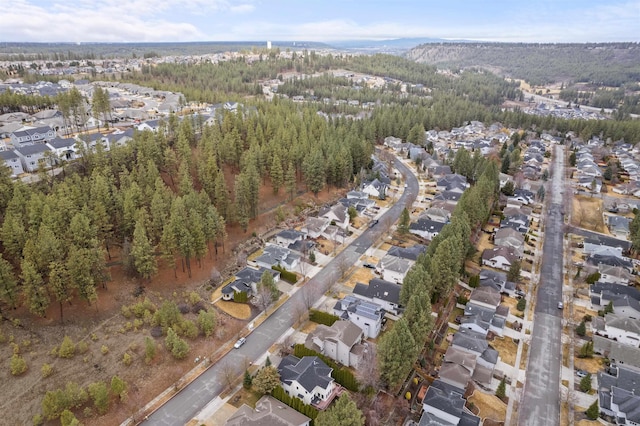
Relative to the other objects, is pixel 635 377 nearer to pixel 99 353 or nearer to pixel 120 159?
pixel 99 353

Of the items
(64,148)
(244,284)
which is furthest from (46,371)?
(64,148)

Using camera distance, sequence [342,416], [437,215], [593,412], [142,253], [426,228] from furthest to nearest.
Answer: [437,215]
[426,228]
[142,253]
[593,412]
[342,416]

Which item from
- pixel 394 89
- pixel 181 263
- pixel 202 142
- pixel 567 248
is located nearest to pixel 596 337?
pixel 567 248

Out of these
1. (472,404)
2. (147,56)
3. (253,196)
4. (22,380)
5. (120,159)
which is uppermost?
(147,56)

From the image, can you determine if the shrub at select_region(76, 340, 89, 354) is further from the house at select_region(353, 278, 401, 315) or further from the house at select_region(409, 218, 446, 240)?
the house at select_region(409, 218, 446, 240)

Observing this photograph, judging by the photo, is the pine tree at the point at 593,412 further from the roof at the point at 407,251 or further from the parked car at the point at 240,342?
the parked car at the point at 240,342

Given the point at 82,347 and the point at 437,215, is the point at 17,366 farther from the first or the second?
the point at 437,215
